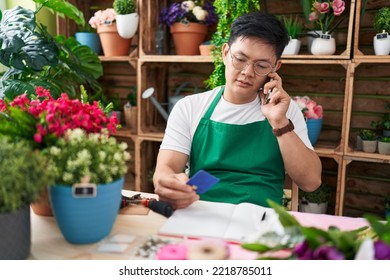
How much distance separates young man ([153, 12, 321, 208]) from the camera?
1546mm

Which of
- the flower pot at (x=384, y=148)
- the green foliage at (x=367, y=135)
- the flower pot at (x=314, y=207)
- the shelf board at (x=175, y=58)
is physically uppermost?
the shelf board at (x=175, y=58)

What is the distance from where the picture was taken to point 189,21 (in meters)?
2.82

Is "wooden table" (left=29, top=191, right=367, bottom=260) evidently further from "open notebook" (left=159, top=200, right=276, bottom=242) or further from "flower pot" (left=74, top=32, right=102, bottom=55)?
"flower pot" (left=74, top=32, right=102, bottom=55)

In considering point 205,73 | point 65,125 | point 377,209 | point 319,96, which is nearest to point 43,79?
point 205,73

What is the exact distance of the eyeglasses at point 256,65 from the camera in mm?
1591

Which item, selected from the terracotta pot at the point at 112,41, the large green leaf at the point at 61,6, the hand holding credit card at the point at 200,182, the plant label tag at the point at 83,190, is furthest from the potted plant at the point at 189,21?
the plant label tag at the point at 83,190

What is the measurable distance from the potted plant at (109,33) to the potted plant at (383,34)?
1788mm

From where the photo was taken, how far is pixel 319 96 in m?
2.88

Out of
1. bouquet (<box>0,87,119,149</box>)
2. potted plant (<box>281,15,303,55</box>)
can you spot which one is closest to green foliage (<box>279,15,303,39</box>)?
potted plant (<box>281,15,303,55</box>)

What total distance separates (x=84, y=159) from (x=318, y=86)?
2363 mm

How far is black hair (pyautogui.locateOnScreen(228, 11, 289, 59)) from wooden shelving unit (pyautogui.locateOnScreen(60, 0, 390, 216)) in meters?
0.94

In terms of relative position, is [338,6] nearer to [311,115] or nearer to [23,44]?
[311,115]

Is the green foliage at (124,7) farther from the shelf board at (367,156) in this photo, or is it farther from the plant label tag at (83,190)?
the plant label tag at (83,190)

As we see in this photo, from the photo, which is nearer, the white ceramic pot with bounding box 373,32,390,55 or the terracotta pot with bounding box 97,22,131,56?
the white ceramic pot with bounding box 373,32,390,55
